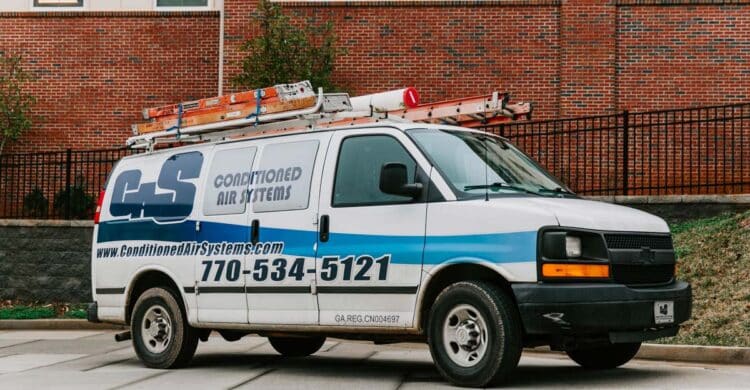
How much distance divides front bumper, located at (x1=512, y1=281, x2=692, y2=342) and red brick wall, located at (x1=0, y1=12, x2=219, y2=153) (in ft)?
56.5

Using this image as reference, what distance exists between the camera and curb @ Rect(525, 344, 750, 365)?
444 inches

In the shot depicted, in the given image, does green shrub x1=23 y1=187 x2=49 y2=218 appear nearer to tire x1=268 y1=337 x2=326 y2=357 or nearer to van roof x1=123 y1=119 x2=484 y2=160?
tire x1=268 y1=337 x2=326 y2=357

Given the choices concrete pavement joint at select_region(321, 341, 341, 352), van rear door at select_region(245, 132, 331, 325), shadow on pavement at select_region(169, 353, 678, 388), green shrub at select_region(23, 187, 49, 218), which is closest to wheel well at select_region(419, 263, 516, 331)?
shadow on pavement at select_region(169, 353, 678, 388)

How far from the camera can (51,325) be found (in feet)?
57.3

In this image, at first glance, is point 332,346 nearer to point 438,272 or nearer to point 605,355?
point 605,355

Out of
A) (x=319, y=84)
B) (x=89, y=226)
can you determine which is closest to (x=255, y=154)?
(x=89, y=226)

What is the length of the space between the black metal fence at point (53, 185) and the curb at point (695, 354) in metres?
11.8

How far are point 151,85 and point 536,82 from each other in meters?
8.20

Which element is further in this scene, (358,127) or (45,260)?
(45,260)

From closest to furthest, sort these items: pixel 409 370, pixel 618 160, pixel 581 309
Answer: pixel 581 309
pixel 409 370
pixel 618 160

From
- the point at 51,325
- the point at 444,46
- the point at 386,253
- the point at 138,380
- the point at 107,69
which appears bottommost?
the point at 51,325

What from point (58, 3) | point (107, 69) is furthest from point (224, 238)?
point (58, 3)

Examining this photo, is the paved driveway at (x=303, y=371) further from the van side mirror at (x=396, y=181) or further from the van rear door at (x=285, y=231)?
the van side mirror at (x=396, y=181)

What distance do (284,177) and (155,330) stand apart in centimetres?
219
